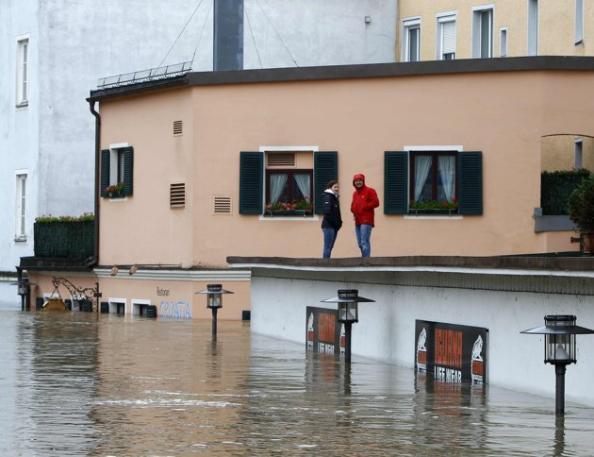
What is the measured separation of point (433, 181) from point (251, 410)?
2141 cm

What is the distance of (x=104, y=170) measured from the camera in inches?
1654

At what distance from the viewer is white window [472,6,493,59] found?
149 ft

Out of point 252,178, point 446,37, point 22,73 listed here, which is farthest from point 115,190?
point 446,37

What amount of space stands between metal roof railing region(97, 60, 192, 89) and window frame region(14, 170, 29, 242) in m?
4.74

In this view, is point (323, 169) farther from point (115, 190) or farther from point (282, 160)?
point (115, 190)

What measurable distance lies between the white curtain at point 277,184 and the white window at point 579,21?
7.98 m

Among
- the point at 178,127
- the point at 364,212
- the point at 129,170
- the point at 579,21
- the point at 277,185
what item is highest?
the point at 579,21

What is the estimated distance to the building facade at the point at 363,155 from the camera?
115 feet

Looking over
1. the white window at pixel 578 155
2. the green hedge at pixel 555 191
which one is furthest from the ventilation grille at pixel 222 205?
the white window at pixel 578 155

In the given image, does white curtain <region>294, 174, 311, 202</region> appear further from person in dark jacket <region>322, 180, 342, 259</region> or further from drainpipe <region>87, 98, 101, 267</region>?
drainpipe <region>87, 98, 101, 267</region>

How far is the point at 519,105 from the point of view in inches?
1372

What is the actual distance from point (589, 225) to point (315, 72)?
1501cm

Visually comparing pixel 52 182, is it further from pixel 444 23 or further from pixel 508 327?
pixel 508 327

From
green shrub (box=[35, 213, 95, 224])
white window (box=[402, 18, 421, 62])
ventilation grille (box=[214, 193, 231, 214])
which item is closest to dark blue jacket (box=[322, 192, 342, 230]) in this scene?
ventilation grille (box=[214, 193, 231, 214])
